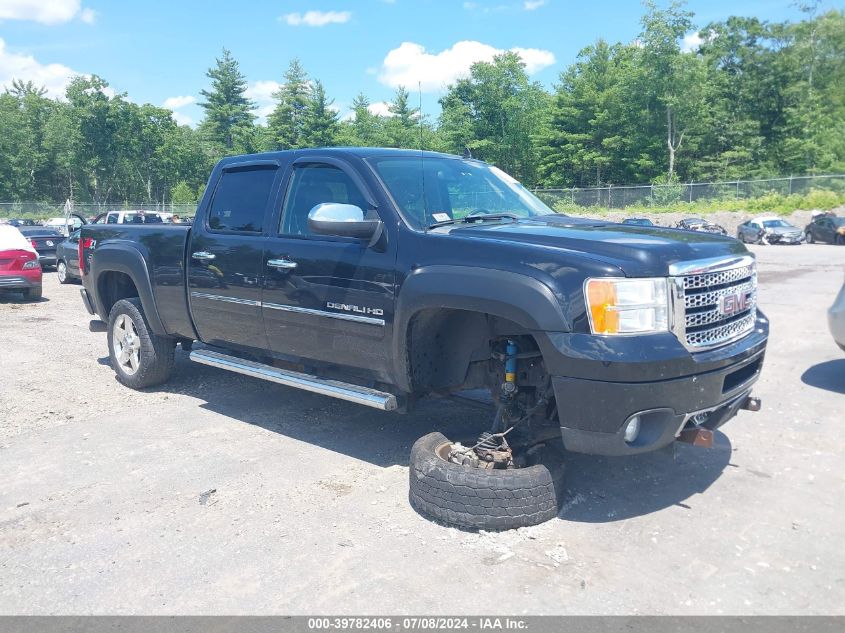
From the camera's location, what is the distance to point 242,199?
18.4ft

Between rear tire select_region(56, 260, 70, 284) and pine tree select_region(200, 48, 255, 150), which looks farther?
pine tree select_region(200, 48, 255, 150)

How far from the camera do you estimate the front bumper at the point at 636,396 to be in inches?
137

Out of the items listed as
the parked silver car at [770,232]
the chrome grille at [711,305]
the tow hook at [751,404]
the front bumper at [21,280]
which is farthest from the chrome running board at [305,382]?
the parked silver car at [770,232]

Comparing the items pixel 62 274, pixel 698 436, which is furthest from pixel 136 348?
pixel 62 274

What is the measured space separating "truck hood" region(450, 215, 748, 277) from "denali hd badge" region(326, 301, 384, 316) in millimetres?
694

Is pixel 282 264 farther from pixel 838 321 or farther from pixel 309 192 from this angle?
pixel 838 321

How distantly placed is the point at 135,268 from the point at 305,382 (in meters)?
2.49

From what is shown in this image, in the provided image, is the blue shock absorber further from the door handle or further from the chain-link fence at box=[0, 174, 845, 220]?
the chain-link fence at box=[0, 174, 845, 220]

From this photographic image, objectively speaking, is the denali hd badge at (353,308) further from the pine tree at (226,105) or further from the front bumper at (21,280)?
the pine tree at (226,105)

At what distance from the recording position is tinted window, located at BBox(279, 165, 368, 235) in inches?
193

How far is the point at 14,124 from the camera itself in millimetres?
69938

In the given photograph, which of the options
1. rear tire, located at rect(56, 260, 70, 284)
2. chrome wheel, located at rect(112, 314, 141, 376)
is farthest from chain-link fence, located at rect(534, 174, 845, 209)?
chrome wheel, located at rect(112, 314, 141, 376)

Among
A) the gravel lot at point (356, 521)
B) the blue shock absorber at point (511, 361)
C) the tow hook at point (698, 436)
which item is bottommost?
the gravel lot at point (356, 521)

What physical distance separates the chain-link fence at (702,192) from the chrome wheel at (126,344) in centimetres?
3726
